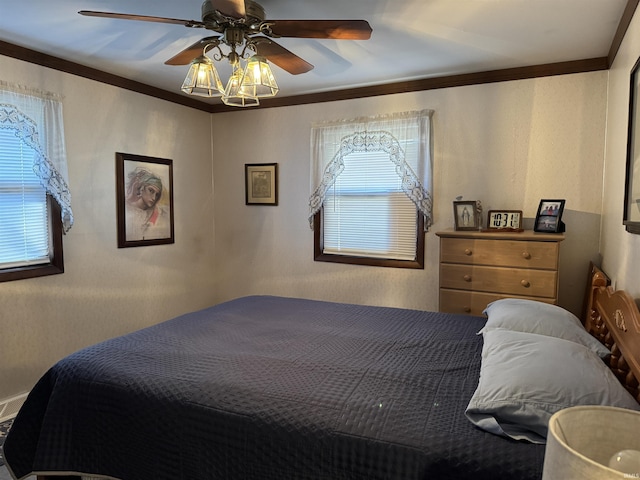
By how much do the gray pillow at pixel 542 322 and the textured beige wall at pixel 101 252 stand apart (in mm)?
3017

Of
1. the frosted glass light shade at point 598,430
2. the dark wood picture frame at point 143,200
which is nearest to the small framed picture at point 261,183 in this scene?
the dark wood picture frame at point 143,200

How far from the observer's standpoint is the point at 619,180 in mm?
2596

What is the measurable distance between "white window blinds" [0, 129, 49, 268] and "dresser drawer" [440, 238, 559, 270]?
296cm

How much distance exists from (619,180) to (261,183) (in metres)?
3.12

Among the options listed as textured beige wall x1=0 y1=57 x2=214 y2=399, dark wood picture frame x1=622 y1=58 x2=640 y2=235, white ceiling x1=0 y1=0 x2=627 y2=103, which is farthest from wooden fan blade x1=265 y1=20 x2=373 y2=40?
textured beige wall x1=0 y1=57 x2=214 y2=399

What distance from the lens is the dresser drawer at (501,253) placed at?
2.97 m

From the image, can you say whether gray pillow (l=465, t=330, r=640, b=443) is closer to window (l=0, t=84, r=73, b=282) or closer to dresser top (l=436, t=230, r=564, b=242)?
dresser top (l=436, t=230, r=564, b=242)

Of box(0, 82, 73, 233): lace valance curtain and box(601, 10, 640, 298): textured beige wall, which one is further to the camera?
box(0, 82, 73, 233): lace valance curtain

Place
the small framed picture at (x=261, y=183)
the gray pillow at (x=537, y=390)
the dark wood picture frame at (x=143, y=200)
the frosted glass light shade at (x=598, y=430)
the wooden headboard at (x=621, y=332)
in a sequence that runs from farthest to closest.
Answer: the small framed picture at (x=261, y=183), the dark wood picture frame at (x=143, y=200), the wooden headboard at (x=621, y=332), the gray pillow at (x=537, y=390), the frosted glass light shade at (x=598, y=430)

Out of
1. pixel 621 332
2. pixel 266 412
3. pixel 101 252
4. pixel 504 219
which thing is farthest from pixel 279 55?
pixel 101 252

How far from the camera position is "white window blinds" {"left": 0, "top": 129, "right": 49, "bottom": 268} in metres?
3.03

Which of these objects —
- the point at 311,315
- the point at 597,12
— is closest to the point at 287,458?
the point at 311,315

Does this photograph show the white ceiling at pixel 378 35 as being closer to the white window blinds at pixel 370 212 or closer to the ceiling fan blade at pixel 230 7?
the ceiling fan blade at pixel 230 7

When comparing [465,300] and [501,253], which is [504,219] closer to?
[501,253]
